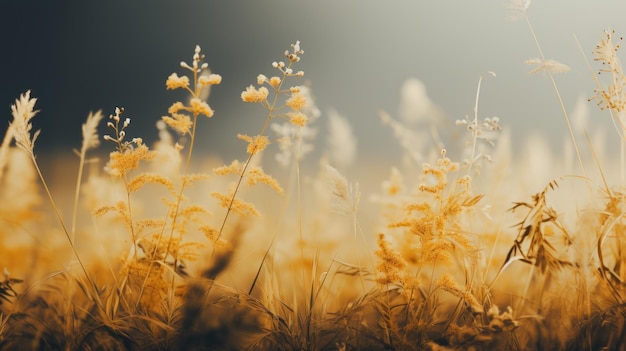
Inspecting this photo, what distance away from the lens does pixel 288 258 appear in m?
1.66

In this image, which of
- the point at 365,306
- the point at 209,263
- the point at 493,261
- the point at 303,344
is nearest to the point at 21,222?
the point at 209,263

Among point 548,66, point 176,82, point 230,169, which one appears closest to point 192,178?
point 230,169

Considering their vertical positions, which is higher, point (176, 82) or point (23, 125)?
point (176, 82)

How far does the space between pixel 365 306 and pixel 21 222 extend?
1.14 m

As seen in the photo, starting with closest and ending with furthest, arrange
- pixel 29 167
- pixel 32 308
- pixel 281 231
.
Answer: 1. pixel 32 308
2. pixel 281 231
3. pixel 29 167

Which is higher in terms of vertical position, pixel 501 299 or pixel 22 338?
pixel 501 299

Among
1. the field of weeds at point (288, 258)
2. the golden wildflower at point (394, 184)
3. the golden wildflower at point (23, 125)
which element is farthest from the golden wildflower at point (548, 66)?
the golden wildflower at point (23, 125)

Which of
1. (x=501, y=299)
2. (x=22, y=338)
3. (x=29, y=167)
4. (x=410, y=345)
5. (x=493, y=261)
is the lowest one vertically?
(x=22, y=338)

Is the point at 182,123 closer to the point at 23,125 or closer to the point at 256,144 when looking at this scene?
the point at 256,144

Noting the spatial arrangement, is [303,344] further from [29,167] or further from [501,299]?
[29,167]

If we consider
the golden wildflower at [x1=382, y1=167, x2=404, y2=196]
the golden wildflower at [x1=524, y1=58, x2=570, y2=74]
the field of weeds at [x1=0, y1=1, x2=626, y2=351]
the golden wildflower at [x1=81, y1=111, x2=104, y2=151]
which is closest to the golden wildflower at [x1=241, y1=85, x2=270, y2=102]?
the field of weeds at [x1=0, y1=1, x2=626, y2=351]

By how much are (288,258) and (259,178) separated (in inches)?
11.6

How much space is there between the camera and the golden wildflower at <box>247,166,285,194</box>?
1513mm

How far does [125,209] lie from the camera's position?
151cm
